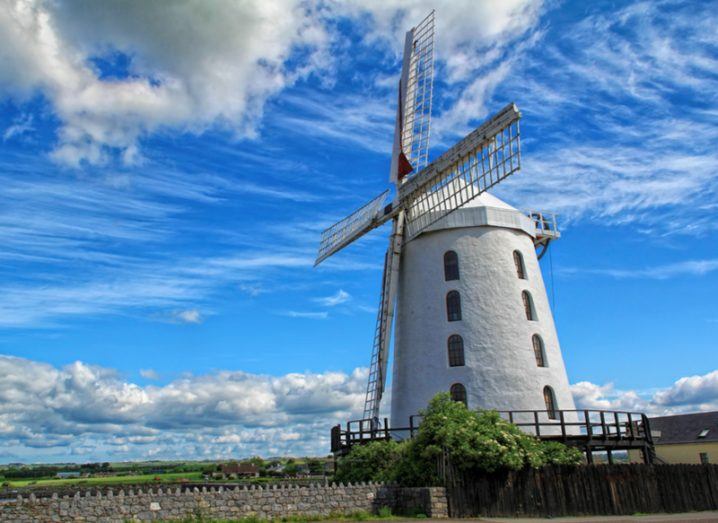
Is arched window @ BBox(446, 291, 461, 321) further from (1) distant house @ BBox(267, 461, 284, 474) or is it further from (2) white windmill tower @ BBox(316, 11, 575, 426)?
(1) distant house @ BBox(267, 461, 284, 474)

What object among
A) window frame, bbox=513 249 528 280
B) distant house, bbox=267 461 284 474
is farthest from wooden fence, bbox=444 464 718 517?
distant house, bbox=267 461 284 474

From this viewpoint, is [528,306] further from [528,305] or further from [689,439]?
[689,439]

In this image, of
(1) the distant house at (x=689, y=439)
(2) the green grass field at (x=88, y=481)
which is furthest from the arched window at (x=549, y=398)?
(1) the distant house at (x=689, y=439)

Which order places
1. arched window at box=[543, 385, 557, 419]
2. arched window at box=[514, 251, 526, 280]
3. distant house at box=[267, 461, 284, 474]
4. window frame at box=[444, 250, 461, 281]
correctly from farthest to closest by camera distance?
1. distant house at box=[267, 461, 284, 474]
2. arched window at box=[514, 251, 526, 280]
3. window frame at box=[444, 250, 461, 281]
4. arched window at box=[543, 385, 557, 419]

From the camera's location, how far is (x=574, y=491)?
75.7 feet

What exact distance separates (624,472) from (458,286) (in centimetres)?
1045

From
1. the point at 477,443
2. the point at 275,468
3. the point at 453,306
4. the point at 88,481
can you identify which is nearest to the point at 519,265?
the point at 453,306

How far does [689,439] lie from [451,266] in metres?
35.6

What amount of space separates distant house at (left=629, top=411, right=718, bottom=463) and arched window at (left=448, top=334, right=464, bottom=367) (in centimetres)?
3067

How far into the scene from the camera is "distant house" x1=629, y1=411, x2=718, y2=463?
5219 cm

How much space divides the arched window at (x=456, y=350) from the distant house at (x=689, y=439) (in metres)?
30.7

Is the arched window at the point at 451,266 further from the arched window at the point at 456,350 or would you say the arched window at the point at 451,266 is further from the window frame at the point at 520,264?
the window frame at the point at 520,264

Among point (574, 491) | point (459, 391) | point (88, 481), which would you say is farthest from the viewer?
point (88, 481)

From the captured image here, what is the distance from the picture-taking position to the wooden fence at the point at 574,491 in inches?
853
